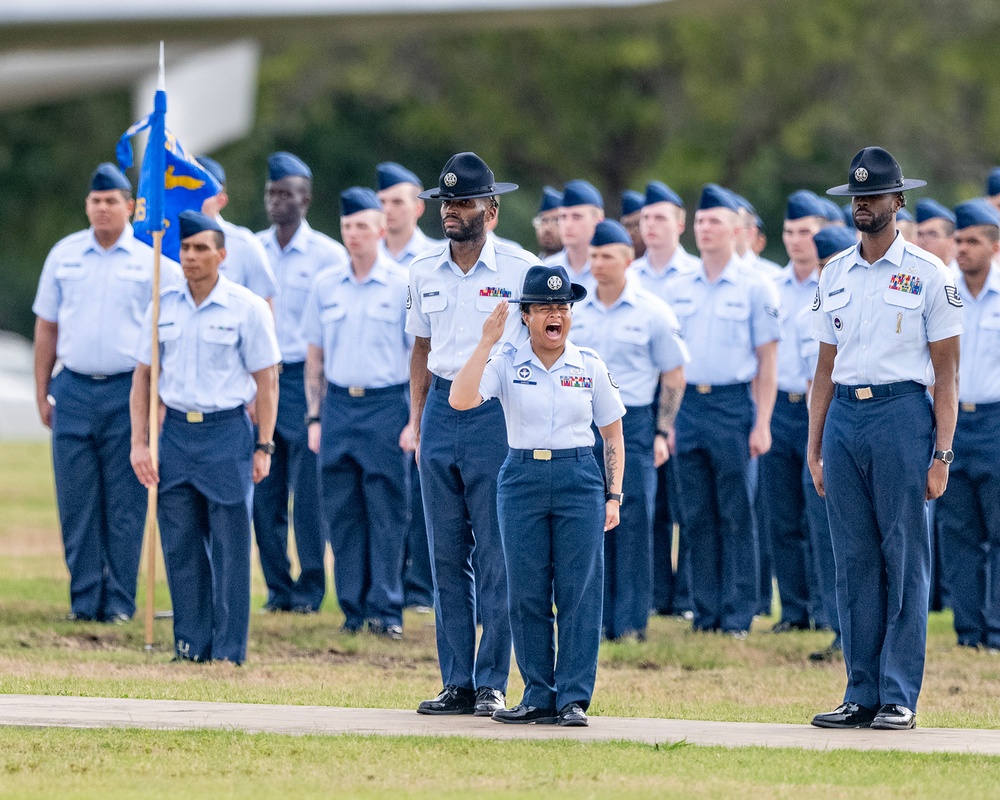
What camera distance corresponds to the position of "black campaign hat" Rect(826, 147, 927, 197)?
8.82 meters

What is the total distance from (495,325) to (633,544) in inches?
165

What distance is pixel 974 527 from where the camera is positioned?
12.6 meters

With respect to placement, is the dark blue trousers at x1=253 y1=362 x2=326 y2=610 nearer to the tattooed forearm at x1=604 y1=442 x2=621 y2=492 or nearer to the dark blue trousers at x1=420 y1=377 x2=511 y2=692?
the dark blue trousers at x1=420 y1=377 x2=511 y2=692

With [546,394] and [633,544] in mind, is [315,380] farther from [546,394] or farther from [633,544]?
[546,394]

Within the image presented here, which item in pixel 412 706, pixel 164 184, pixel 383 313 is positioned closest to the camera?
pixel 412 706

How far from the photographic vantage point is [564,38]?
138ft

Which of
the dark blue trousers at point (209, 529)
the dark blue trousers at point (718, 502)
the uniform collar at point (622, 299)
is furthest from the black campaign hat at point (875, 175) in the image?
the dark blue trousers at point (718, 502)

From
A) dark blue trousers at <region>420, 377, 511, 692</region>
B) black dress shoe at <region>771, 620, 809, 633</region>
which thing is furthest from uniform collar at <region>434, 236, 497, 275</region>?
black dress shoe at <region>771, 620, 809, 633</region>

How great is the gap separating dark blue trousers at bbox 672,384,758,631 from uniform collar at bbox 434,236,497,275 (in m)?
4.12

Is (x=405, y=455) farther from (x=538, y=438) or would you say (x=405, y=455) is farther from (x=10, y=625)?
(x=538, y=438)

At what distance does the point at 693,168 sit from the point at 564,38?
12.9ft

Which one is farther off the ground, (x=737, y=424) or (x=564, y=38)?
(x=564, y=38)

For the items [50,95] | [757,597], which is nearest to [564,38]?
[50,95]

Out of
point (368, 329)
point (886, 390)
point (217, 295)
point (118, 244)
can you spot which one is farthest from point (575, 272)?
point (886, 390)
